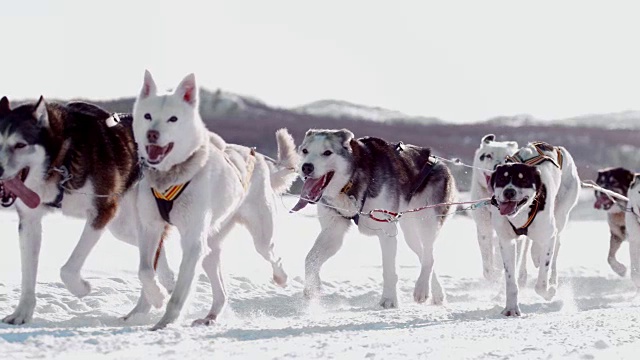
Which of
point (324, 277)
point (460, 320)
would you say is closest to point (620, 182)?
point (324, 277)

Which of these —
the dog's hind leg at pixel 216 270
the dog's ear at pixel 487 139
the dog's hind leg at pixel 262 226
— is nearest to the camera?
the dog's hind leg at pixel 216 270

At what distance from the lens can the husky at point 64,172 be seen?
5.13 m

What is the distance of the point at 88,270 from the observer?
8.52 m

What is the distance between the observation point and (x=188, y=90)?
505 cm

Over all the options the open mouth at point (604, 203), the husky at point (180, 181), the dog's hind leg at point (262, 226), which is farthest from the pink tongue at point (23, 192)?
the open mouth at point (604, 203)

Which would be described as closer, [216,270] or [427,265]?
[216,270]

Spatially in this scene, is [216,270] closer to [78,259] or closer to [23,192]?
[78,259]

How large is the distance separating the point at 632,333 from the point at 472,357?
1.31m

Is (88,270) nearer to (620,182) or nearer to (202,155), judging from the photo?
(202,155)

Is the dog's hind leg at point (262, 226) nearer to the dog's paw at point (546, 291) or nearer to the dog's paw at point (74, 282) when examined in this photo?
the dog's paw at point (74, 282)

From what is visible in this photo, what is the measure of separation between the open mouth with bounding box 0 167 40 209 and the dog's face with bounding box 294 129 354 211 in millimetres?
2076

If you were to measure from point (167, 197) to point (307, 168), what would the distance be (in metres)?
1.88

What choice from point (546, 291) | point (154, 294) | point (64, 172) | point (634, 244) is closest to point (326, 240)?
point (546, 291)

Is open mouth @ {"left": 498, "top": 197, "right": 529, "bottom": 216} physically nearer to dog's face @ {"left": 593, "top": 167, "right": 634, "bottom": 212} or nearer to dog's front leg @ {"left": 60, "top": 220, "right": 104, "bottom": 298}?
dog's front leg @ {"left": 60, "top": 220, "right": 104, "bottom": 298}
